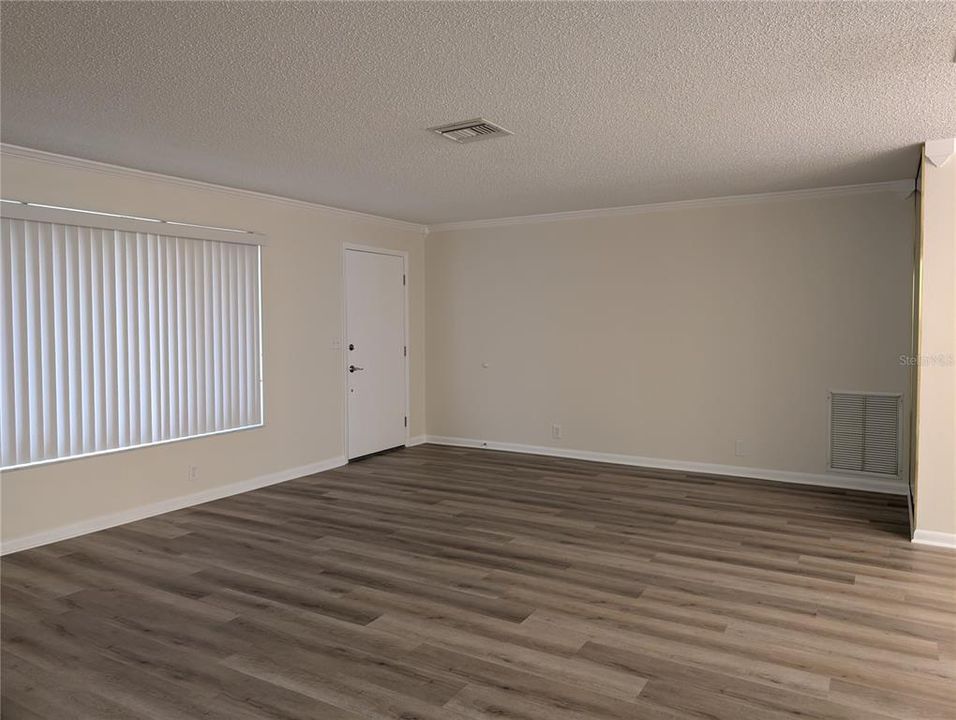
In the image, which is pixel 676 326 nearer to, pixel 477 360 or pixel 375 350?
pixel 477 360

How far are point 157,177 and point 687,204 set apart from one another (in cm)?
445

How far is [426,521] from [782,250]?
3.82m

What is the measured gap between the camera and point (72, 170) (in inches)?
179

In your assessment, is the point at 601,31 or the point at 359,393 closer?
the point at 601,31

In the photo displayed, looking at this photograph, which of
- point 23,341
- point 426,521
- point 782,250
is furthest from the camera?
point 782,250

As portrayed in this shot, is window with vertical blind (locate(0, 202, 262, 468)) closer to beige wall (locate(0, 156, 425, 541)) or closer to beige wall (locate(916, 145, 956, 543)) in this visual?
beige wall (locate(0, 156, 425, 541))

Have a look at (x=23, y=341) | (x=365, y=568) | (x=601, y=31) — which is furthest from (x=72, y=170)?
(x=601, y=31)

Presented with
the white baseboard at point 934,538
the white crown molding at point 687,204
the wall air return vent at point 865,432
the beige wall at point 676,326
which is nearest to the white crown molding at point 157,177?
the white crown molding at point 687,204

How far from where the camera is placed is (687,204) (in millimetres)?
6359

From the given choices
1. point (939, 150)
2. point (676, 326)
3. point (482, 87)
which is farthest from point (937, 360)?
point (482, 87)

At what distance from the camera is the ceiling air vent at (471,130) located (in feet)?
12.3

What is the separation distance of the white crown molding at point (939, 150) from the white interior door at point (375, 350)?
480cm

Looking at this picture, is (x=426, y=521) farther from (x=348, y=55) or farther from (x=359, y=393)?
(x=348, y=55)

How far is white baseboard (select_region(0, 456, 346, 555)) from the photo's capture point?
4344 millimetres
